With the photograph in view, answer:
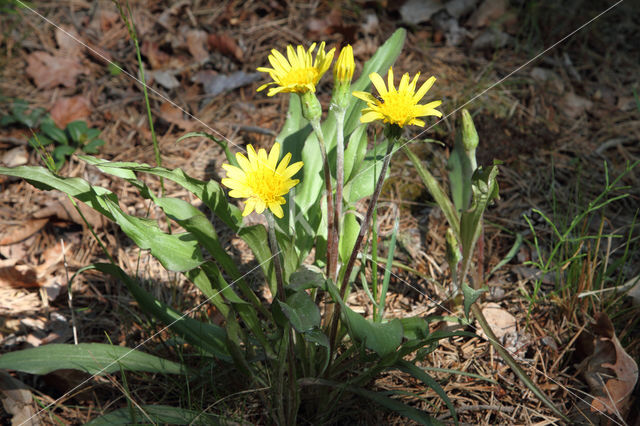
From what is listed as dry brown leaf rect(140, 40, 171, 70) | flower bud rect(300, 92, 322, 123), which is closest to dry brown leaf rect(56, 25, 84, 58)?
dry brown leaf rect(140, 40, 171, 70)

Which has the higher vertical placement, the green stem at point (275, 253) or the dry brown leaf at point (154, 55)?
the dry brown leaf at point (154, 55)

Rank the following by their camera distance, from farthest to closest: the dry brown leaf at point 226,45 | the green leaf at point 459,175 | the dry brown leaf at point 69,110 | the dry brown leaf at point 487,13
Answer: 1. the dry brown leaf at point 487,13
2. the dry brown leaf at point 226,45
3. the dry brown leaf at point 69,110
4. the green leaf at point 459,175

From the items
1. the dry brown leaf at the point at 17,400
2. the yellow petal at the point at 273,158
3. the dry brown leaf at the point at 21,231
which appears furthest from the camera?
the dry brown leaf at the point at 21,231

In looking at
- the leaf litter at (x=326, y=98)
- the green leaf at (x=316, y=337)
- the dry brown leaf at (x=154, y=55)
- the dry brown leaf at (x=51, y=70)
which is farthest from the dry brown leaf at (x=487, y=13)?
the green leaf at (x=316, y=337)

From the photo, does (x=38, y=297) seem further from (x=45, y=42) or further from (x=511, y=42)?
(x=511, y=42)

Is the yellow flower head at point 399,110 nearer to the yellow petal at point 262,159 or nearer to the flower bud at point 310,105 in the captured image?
the flower bud at point 310,105

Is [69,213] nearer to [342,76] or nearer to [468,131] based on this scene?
[342,76]

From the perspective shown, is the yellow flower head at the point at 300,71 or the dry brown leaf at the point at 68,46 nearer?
the yellow flower head at the point at 300,71

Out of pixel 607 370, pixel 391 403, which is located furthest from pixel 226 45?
pixel 607 370

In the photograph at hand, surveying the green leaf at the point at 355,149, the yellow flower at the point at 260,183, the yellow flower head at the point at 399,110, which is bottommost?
the green leaf at the point at 355,149
